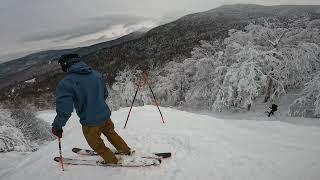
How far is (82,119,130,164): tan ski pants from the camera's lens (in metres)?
5.77

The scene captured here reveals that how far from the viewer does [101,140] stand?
594 cm

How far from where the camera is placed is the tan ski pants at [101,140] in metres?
5.77

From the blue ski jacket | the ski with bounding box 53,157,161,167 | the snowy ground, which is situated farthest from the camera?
the ski with bounding box 53,157,161,167

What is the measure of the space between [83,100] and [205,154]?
260 cm

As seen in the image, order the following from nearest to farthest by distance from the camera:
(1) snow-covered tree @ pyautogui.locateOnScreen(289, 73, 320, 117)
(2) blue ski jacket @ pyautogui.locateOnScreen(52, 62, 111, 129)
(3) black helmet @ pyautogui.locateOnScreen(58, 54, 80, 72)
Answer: (2) blue ski jacket @ pyautogui.locateOnScreen(52, 62, 111, 129) → (3) black helmet @ pyautogui.locateOnScreen(58, 54, 80, 72) → (1) snow-covered tree @ pyautogui.locateOnScreen(289, 73, 320, 117)

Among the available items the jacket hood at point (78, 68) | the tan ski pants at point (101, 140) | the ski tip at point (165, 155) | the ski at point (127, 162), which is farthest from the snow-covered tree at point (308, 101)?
the jacket hood at point (78, 68)

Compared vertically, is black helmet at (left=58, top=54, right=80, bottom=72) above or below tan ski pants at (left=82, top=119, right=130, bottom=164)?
above

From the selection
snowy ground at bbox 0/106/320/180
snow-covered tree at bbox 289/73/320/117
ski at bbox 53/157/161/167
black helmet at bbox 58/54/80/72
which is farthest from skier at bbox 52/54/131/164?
snow-covered tree at bbox 289/73/320/117

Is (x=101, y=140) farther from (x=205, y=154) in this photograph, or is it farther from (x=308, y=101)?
(x=308, y=101)

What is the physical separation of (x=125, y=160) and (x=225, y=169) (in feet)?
6.16

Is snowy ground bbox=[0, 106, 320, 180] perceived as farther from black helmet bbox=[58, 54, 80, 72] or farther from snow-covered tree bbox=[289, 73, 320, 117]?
snow-covered tree bbox=[289, 73, 320, 117]

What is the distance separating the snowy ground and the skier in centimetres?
81

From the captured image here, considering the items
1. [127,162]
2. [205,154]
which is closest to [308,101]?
[205,154]

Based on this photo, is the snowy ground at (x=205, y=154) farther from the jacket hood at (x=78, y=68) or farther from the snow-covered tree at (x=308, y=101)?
the snow-covered tree at (x=308, y=101)
